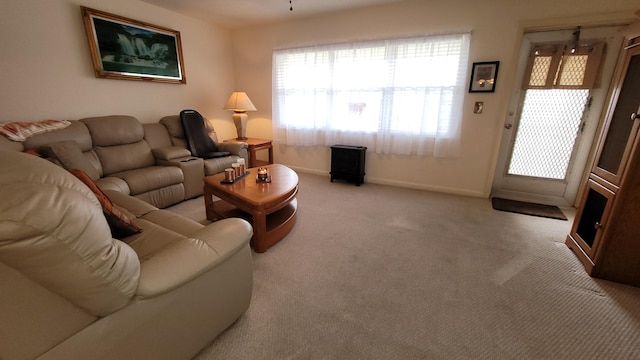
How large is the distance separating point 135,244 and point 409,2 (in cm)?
375

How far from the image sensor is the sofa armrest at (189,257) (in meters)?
0.95

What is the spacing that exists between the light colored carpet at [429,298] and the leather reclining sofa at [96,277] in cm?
30

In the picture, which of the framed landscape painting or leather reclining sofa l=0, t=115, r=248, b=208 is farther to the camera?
the framed landscape painting

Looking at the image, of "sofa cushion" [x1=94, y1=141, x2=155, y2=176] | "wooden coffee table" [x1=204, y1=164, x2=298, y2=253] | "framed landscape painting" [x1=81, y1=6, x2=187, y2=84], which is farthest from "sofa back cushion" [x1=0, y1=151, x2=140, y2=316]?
"framed landscape painting" [x1=81, y1=6, x2=187, y2=84]

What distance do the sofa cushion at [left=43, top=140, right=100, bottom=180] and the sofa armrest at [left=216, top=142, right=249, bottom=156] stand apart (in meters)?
1.56

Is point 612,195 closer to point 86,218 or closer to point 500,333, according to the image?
point 500,333

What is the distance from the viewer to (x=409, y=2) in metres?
3.15

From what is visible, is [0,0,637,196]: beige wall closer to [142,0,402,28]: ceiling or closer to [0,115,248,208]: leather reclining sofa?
[142,0,402,28]: ceiling

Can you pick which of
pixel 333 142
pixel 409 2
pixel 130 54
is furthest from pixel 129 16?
pixel 409 2

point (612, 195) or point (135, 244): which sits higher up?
point (612, 195)

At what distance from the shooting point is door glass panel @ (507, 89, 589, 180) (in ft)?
9.37

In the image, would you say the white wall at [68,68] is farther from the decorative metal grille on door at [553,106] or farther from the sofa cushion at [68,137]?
the decorative metal grille on door at [553,106]

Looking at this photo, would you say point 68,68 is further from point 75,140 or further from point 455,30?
point 455,30

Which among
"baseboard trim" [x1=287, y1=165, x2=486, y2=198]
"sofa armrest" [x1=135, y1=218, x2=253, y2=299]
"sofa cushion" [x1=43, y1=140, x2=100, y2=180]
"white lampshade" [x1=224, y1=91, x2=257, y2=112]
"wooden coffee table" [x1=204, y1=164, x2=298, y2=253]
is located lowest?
"baseboard trim" [x1=287, y1=165, x2=486, y2=198]
